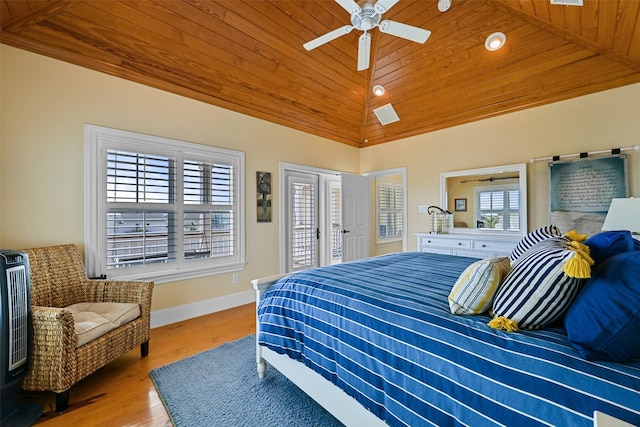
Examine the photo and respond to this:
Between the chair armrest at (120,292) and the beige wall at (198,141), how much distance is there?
56cm

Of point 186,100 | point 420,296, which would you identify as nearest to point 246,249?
point 186,100

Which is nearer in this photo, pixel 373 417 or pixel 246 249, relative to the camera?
pixel 373 417

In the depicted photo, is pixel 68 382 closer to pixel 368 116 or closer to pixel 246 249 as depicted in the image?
pixel 246 249

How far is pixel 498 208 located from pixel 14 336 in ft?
15.8

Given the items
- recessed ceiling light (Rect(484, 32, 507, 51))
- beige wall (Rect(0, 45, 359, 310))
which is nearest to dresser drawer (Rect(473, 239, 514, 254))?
recessed ceiling light (Rect(484, 32, 507, 51))

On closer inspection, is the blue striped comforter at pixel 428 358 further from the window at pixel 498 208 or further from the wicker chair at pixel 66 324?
the window at pixel 498 208

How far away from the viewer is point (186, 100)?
10.3 ft

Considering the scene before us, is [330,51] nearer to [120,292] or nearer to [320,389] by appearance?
[120,292]

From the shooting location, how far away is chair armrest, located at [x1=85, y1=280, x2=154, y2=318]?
2.25 m

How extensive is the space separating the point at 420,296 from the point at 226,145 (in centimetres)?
307

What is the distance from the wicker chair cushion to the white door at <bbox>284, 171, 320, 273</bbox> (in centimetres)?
230

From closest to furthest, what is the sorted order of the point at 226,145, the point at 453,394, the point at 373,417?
1. the point at 453,394
2. the point at 373,417
3. the point at 226,145

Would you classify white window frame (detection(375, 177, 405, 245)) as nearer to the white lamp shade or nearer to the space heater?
the white lamp shade

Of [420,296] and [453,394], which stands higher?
[420,296]
